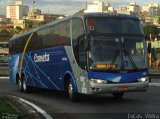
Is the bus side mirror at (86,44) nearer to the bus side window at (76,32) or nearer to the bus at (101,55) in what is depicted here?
the bus at (101,55)

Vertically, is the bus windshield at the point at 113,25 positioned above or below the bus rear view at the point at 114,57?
above

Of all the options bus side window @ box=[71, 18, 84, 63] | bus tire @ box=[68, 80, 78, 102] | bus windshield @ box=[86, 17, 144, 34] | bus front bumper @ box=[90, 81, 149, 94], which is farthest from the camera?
bus tire @ box=[68, 80, 78, 102]

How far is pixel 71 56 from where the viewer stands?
1680 cm

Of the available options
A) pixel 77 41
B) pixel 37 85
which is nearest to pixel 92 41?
pixel 77 41

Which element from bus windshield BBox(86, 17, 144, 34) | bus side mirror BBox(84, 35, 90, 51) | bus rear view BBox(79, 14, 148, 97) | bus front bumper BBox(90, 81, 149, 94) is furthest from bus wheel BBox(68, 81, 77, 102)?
bus windshield BBox(86, 17, 144, 34)

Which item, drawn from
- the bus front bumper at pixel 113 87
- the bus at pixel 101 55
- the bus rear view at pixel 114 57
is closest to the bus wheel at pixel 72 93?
the bus at pixel 101 55

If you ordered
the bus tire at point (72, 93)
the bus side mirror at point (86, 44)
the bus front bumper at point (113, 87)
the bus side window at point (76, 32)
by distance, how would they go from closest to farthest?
the bus front bumper at point (113, 87) < the bus side mirror at point (86, 44) < the bus side window at point (76, 32) < the bus tire at point (72, 93)

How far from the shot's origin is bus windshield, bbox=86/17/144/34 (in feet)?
51.6

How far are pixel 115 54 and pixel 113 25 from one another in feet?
3.82

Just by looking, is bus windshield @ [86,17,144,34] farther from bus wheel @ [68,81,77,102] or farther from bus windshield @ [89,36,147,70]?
bus wheel @ [68,81,77,102]

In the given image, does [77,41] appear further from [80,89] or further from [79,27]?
[80,89]

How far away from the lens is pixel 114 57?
50.4 feet

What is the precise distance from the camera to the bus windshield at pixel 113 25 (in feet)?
51.6

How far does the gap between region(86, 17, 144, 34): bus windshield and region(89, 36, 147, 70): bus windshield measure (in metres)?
0.30
